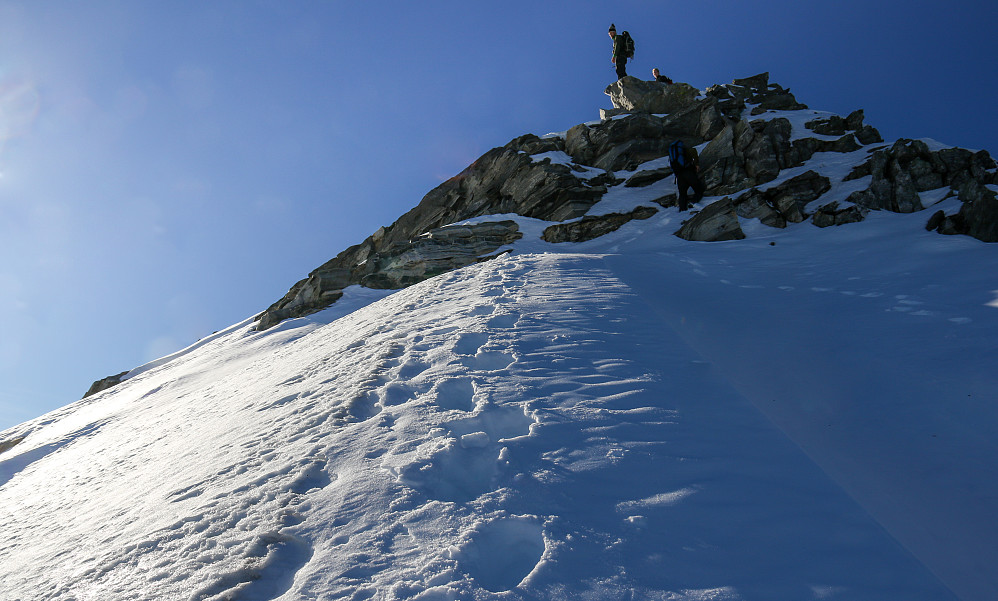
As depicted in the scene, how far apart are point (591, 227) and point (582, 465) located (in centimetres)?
1606

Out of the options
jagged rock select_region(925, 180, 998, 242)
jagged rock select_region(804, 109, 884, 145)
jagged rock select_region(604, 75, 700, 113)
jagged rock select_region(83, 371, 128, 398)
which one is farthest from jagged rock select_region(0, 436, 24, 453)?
jagged rock select_region(804, 109, 884, 145)

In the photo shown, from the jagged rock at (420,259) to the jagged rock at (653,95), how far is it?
13900 mm

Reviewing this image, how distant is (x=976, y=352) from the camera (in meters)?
5.37

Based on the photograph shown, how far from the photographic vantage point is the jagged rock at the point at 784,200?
15.0 m

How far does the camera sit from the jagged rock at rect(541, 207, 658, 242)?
18547mm

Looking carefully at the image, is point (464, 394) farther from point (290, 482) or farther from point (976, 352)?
point (976, 352)

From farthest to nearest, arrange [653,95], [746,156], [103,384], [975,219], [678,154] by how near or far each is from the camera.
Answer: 1. [653,95]
2. [746,156]
3. [103,384]
4. [678,154]
5. [975,219]

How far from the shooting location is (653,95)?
96.9 feet

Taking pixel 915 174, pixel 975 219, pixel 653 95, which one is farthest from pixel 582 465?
pixel 653 95

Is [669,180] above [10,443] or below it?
above

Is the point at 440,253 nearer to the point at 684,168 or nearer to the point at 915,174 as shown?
the point at 684,168

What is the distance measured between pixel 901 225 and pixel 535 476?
13.4 metres

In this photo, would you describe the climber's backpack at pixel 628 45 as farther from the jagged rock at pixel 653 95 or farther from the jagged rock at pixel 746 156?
the jagged rock at pixel 746 156

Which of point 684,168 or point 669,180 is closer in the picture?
point 684,168
